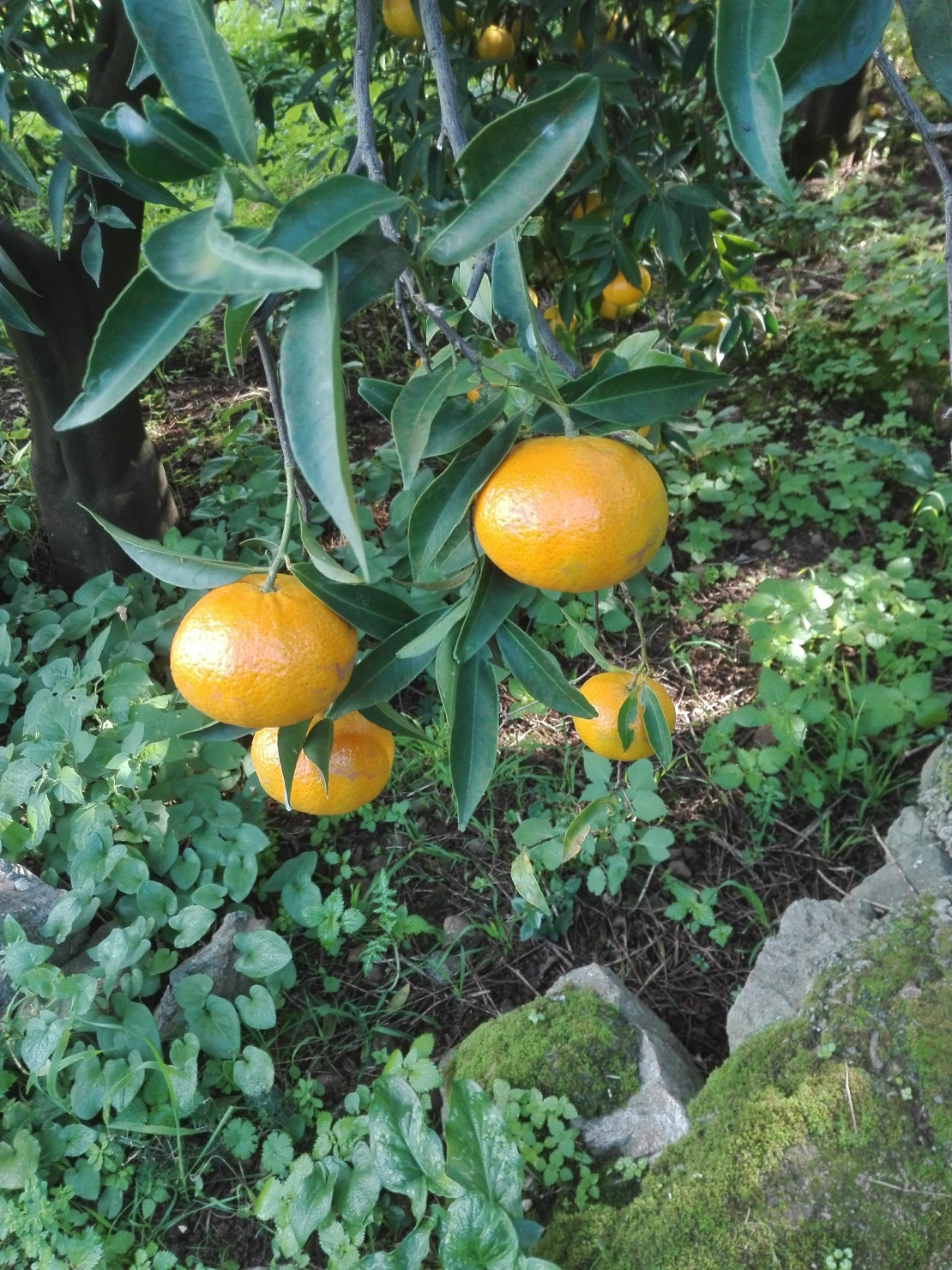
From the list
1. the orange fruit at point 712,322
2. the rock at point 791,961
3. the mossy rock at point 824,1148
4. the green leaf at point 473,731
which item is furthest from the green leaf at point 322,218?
the orange fruit at point 712,322

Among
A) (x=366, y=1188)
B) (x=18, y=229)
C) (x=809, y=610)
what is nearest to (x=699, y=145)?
(x=809, y=610)

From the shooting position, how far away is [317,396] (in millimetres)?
427

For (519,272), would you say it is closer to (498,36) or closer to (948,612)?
(498,36)

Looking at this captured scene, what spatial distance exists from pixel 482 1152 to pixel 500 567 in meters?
0.92

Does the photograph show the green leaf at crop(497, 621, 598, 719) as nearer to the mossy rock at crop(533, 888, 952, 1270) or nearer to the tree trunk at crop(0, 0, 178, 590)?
the mossy rock at crop(533, 888, 952, 1270)

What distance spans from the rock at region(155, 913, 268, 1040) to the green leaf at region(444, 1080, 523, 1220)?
69 centimetres

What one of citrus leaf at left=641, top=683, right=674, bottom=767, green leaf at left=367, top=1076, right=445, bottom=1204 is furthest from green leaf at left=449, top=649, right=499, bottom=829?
green leaf at left=367, top=1076, right=445, bottom=1204

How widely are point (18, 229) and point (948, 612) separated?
8.57 ft

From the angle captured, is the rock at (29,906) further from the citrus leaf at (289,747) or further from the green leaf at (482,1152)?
the citrus leaf at (289,747)

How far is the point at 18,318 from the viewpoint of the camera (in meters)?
1.23

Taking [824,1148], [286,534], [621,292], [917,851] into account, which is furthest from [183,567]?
[917,851]

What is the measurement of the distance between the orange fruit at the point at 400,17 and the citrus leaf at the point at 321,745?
4.51 ft

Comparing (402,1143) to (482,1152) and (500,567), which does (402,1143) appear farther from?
(500,567)

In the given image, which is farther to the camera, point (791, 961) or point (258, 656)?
point (791, 961)
